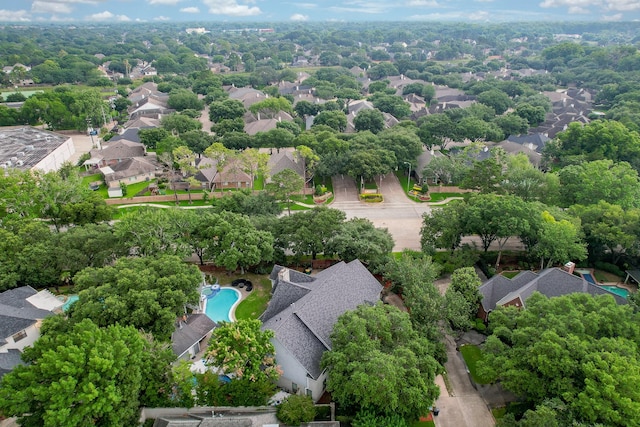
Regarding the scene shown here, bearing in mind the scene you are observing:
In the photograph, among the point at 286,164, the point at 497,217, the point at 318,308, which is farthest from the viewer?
the point at 286,164

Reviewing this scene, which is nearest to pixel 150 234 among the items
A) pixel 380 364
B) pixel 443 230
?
pixel 380 364

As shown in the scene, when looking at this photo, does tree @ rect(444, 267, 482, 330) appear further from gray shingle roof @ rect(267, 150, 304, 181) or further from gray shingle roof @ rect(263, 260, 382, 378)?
gray shingle roof @ rect(267, 150, 304, 181)

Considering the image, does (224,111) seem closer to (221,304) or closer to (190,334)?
(221,304)

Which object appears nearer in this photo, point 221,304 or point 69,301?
point 69,301

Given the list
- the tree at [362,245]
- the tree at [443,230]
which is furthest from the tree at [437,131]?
the tree at [362,245]

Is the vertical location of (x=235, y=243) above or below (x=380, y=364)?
below
